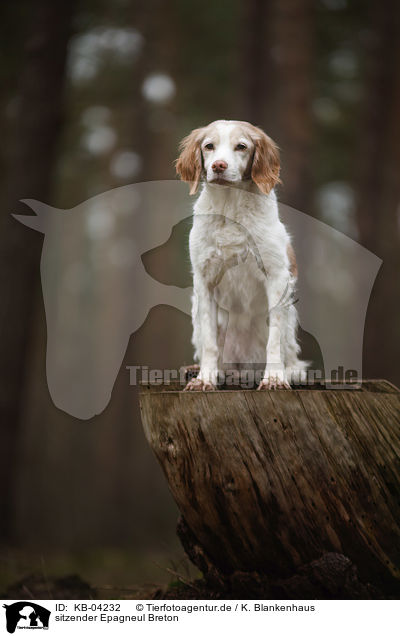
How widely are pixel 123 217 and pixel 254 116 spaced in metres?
9.64

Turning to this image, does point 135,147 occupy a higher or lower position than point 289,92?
higher

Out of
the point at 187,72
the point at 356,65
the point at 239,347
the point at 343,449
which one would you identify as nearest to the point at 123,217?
the point at 187,72

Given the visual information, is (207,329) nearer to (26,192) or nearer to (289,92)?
(26,192)

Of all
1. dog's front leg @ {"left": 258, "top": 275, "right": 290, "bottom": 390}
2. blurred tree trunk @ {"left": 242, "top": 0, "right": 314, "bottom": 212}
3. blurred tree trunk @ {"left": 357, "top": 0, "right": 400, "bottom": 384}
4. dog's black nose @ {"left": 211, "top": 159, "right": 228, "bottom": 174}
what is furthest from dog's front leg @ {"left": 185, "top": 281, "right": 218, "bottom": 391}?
blurred tree trunk @ {"left": 357, "top": 0, "right": 400, "bottom": 384}

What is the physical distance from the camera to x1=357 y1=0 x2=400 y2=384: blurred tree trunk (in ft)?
28.3

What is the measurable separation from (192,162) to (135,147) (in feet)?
33.7

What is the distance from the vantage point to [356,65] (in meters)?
12.3

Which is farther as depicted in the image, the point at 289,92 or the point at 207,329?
the point at 289,92

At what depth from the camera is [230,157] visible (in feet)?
11.8

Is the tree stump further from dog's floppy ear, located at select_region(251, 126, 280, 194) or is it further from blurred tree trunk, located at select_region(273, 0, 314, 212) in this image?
blurred tree trunk, located at select_region(273, 0, 314, 212)

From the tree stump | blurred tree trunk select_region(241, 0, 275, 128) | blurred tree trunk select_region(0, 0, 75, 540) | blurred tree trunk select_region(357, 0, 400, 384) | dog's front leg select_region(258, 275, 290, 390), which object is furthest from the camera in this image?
blurred tree trunk select_region(241, 0, 275, 128)
